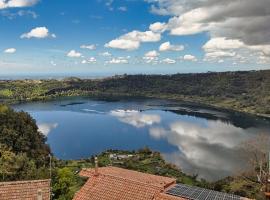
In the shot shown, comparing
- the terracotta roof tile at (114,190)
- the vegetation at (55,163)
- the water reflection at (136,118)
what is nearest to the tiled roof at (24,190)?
the terracotta roof tile at (114,190)

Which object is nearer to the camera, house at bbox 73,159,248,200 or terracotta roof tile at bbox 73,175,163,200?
house at bbox 73,159,248,200

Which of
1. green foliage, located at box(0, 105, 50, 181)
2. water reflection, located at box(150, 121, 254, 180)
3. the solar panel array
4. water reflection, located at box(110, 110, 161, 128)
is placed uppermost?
the solar panel array

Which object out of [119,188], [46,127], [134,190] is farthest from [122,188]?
[46,127]

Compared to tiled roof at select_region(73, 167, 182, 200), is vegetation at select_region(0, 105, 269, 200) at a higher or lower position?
lower

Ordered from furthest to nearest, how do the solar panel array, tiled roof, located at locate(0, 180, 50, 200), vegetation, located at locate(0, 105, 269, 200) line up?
vegetation, located at locate(0, 105, 269, 200) → tiled roof, located at locate(0, 180, 50, 200) → the solar panel array

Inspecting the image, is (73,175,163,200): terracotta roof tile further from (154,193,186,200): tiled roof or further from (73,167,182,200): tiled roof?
(154,193,186,200): tiled roof

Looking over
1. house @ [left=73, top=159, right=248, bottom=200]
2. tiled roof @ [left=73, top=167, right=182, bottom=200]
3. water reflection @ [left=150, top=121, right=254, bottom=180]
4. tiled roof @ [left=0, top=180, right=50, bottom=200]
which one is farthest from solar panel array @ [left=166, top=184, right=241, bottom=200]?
water reflection @ [left=150, top=121, right=254, bottom=180]
